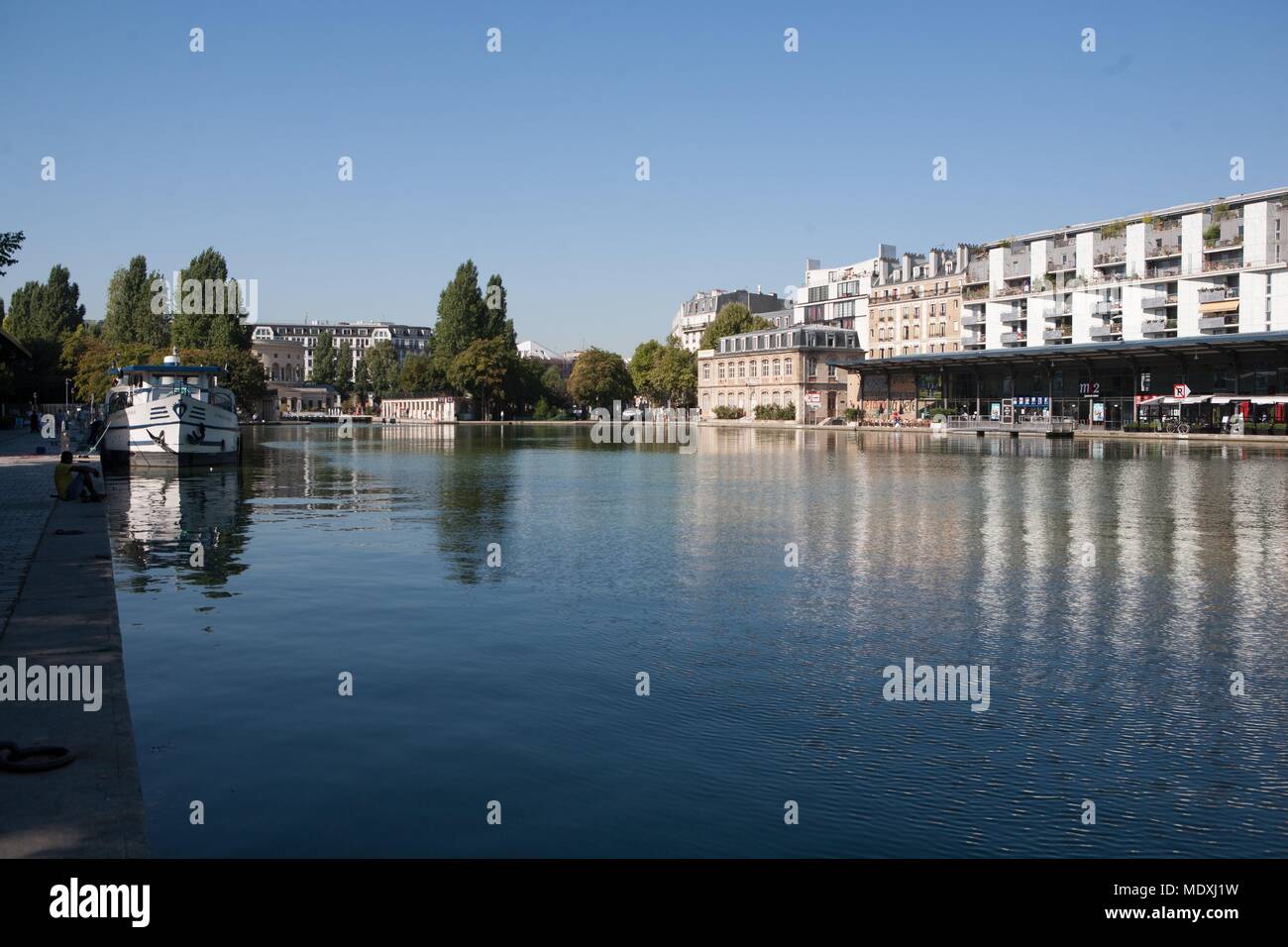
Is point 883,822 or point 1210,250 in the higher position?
point 1210,250

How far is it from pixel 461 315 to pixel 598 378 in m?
31.6

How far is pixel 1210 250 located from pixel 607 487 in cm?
7297

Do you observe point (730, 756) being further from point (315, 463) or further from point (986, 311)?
point (986, 311)

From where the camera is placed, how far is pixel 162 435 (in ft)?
139

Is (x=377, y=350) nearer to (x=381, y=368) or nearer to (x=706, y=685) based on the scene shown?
(x=381, y=368)

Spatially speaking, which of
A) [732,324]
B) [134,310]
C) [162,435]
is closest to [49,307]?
[134,310]

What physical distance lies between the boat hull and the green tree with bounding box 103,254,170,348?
7745cm

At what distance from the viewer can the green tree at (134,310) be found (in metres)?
115

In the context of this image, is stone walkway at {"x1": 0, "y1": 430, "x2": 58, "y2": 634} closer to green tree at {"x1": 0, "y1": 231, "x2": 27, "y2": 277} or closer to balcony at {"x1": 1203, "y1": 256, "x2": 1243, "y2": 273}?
green tree at {"x1": 0, "y1": 231, "x2": 27, "y2": 277}

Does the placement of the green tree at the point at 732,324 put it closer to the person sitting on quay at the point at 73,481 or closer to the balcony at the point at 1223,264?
the balcony at the point at 1223,264

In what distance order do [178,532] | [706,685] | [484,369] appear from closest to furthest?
[706,685]
[178,532]
[484,369]

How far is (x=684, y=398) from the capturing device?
154 m
